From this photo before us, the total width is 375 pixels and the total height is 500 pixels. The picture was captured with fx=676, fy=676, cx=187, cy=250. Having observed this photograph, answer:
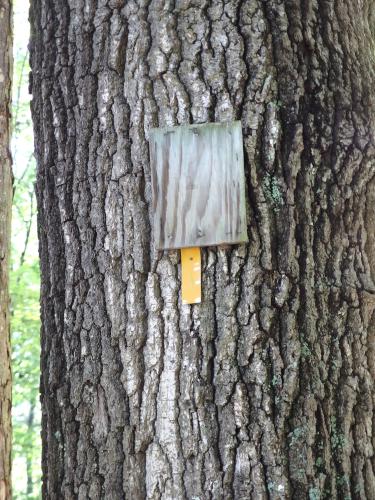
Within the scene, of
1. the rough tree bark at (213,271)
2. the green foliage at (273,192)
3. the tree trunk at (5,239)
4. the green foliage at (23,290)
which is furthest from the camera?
the green foliage at (23,290)

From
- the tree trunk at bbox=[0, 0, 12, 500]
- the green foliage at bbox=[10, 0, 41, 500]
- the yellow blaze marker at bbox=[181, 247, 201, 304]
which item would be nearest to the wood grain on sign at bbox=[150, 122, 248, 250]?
the yellow blaze marker at bbox=[181, 247, 201, 304]

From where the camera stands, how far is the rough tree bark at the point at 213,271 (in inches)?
79.8

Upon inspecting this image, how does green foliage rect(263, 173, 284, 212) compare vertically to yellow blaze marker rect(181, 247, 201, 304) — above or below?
above

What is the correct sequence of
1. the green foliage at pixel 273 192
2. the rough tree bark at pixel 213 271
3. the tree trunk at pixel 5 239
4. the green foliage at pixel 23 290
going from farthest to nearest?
the green foliage at pixel 23 290 < the tree trunk at pixel 5 239 < the green foliage at pixel 273 192 < the rough tree bark at pixel 213 271

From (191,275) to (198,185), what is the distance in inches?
11.2

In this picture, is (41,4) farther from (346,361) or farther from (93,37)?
(346,361)

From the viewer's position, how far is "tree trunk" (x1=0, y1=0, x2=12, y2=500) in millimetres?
2766

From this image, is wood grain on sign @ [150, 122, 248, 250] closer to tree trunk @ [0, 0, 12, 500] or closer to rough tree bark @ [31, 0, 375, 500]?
rough tree bark @ [31, 0, 375, 500]

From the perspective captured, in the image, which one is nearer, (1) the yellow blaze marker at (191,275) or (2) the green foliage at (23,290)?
(1) the yellow blaze marker at (191,275)

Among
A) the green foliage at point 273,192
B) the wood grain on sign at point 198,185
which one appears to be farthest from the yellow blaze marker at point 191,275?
the green foliage at point 273,192

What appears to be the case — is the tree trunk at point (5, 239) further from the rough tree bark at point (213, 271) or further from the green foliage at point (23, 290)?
the green foliage at point (23, 290)

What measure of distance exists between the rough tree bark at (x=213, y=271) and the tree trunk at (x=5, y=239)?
57 centimetres

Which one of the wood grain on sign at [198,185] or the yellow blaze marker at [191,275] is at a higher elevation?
the wood grain on sign at [198,185]

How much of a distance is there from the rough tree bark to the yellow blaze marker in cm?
3
